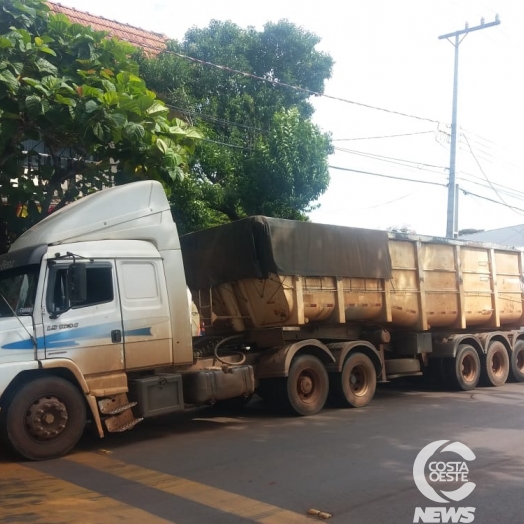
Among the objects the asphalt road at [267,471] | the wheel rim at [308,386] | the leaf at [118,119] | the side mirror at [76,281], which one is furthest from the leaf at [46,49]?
the wheel rim at [308,386]

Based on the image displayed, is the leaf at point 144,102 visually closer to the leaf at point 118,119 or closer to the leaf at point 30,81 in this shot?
the leaf at point 118,119

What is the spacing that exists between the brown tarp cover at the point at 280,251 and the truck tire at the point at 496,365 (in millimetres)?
4123

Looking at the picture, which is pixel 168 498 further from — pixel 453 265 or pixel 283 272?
pixel 453 265

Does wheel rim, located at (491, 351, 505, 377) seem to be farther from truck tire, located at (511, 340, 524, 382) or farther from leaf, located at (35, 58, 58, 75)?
leaf, located at (35, 58, 58, 75)

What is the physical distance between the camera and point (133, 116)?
9555 millimetres

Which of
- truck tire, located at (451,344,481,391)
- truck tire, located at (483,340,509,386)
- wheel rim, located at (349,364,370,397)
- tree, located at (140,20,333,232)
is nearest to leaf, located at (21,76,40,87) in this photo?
tree, located at (140,20,333,232)

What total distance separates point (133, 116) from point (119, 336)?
3.49m

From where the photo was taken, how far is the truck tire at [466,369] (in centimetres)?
1305

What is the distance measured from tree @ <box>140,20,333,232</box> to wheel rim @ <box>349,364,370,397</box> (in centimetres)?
469

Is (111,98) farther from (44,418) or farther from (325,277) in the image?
(44,418)

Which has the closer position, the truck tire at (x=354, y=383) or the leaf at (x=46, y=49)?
the leaf at (x=46, y=49)

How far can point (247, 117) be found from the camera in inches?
619

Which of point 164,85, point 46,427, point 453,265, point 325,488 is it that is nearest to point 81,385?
point 46,427

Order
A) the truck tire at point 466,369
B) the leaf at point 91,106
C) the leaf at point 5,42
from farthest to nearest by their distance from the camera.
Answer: the truck tire at point 466,369 < the leaf at point 91,106 < the leaf at point 5,42
